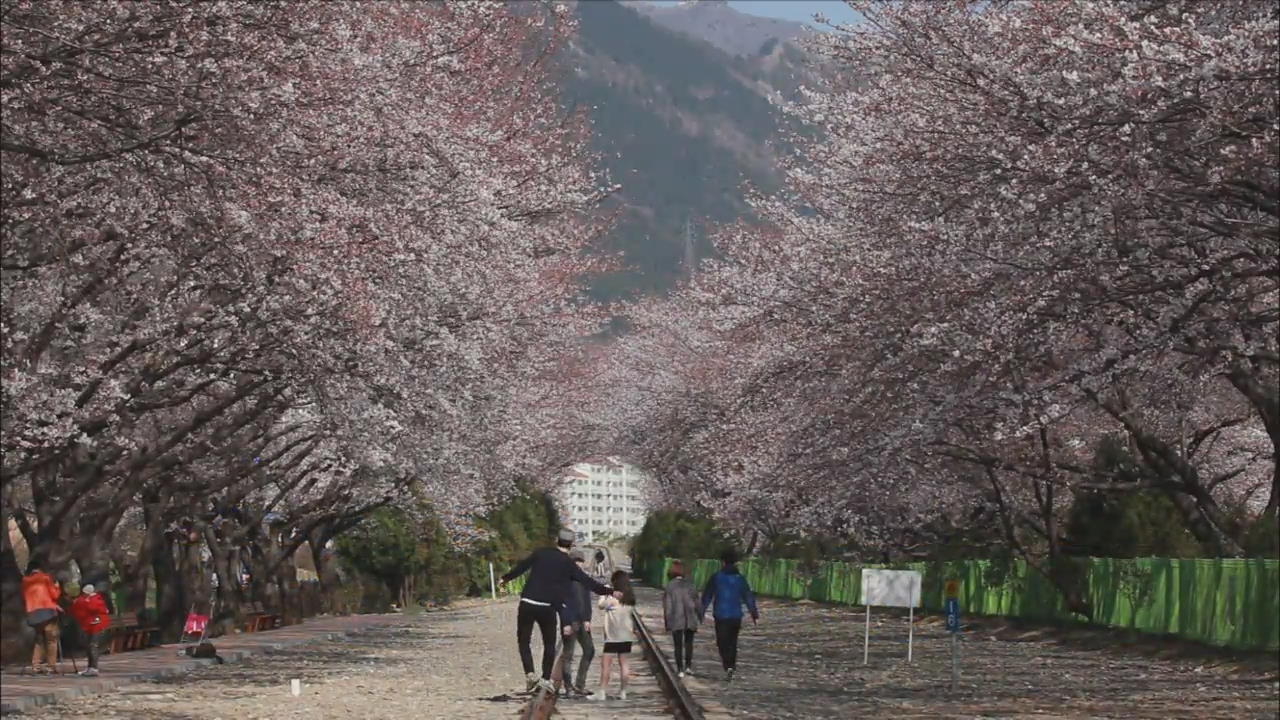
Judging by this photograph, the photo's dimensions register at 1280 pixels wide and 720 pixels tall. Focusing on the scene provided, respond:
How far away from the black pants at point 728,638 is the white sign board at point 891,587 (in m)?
4.42

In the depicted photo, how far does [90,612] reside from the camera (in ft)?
Result: 87.2

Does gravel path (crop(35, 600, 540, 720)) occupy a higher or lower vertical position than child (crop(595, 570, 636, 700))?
lower

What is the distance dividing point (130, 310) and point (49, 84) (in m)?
9.68

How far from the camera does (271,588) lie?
60.1m

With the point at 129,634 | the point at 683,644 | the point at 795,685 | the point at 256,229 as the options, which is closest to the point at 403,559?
the point at 129,634

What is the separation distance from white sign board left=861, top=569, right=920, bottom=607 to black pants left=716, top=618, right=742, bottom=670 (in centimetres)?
442

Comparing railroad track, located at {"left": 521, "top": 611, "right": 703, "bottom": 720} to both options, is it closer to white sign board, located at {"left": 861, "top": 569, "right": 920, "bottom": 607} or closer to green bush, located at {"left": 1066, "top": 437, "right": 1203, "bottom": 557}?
white sign board, located at {"left": 861, "top": 569, "right": 920, "bottom": 607}

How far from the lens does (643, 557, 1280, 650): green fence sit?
90.8ft

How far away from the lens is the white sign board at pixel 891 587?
3084cm

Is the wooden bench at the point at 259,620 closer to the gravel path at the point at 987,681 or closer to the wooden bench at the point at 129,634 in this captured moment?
the wooden bench at the point at 129,634

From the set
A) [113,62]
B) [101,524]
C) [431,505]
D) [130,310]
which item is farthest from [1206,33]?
[431,505]

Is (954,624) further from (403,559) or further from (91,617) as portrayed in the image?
(403,559)

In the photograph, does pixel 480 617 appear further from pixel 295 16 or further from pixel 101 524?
pixel 295 16

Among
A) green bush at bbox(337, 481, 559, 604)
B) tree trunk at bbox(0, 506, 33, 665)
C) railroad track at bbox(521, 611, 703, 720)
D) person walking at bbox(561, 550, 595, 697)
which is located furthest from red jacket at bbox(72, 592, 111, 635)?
green bush at bbox(337, 481, 559, 604)
